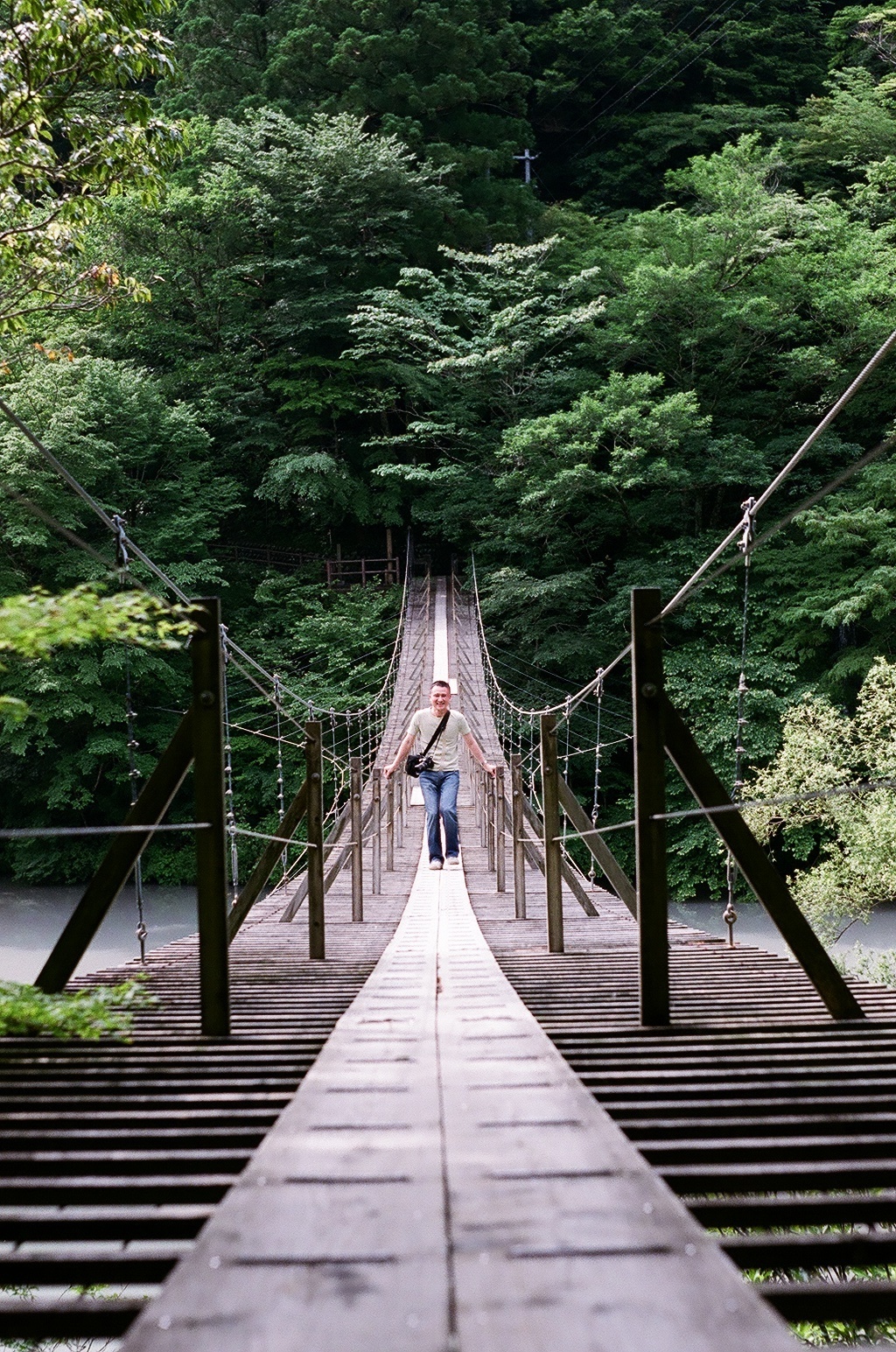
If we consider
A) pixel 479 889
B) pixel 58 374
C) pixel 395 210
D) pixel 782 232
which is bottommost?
pixel 479 889

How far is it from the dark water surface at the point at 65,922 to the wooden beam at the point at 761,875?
32.0ft

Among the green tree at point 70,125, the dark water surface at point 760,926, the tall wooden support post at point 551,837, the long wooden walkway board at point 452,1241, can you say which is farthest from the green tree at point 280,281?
the long wooden walkway board at point 452,1241

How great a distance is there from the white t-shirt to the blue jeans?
0.18 feet

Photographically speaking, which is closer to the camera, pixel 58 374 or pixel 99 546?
pixel 58 374

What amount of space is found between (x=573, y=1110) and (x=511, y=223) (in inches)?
636

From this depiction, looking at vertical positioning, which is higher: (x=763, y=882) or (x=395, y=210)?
(x=395, y=210)

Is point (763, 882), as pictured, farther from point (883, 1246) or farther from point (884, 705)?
point (884, 705)

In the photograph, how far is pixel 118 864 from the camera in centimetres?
210

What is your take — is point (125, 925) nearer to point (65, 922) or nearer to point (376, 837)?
point (65, 922)

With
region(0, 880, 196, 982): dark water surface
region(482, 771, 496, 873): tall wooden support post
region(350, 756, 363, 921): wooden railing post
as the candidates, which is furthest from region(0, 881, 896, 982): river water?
region(350, 756, 363, 921): wooden railing post

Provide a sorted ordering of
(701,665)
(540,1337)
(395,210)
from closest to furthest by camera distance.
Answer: (540,1337), (701,665), (395,210)

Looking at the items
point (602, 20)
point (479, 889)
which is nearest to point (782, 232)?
point (602, 20)

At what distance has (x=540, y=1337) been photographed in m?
0.75

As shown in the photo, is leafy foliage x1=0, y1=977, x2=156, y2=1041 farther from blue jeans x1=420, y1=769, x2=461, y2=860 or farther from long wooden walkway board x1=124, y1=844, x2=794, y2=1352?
blue jeans x1=420, y1=769, x2=461, y2=860
